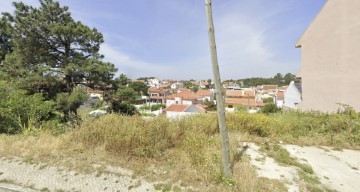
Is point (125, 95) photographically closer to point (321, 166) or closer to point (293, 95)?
point (321, 166)

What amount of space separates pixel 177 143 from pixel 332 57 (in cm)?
1066

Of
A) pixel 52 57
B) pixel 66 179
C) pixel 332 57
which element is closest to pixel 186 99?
pixel 52 57

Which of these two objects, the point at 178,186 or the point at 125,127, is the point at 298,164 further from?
the point at 125,127

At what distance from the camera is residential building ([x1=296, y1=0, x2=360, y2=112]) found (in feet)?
31.4

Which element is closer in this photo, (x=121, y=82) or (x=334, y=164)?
(x=334, y=164)

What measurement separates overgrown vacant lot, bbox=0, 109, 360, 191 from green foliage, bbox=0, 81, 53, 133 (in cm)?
79

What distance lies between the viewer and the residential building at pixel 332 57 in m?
9.59

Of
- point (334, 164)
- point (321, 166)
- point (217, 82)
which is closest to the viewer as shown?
point (217, 82)

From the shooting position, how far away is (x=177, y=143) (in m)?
5.29

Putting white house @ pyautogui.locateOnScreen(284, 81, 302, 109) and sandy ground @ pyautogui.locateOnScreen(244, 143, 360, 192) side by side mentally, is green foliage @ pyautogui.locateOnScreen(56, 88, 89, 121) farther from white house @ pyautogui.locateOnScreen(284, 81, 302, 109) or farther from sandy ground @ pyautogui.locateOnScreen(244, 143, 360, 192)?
white house @ pyautogui.locateOnScreen(284, 81, 302, 109)

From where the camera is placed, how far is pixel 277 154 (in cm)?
497

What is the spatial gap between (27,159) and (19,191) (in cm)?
133

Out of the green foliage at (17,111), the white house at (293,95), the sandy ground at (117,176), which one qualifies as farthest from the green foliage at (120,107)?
the white house at (293,95)

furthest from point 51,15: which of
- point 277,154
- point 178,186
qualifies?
point 277,154
